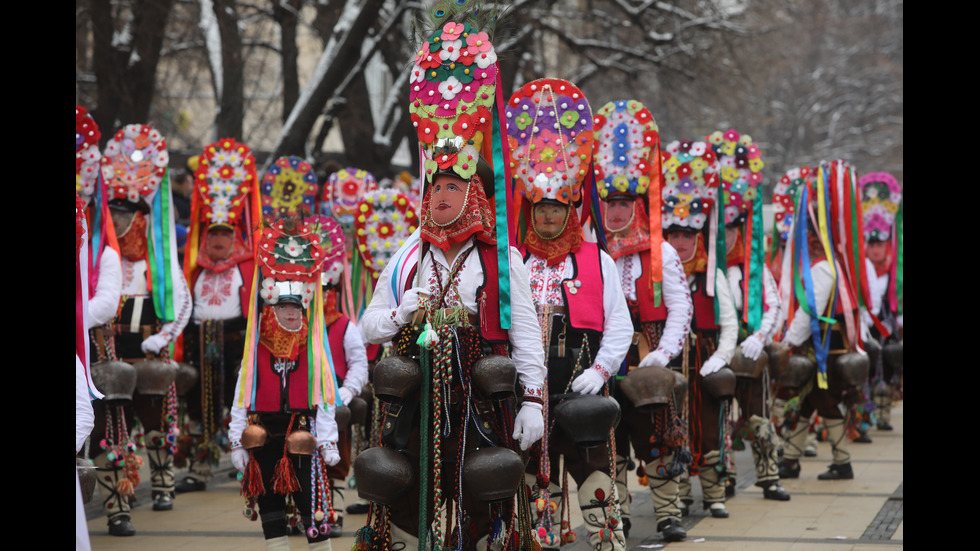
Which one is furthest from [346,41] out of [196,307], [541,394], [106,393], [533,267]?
[541,394]

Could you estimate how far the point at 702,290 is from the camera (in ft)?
26.3

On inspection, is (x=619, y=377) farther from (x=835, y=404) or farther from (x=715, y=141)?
(x=835, y=404)

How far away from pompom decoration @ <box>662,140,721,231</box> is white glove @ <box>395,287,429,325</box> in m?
3.59

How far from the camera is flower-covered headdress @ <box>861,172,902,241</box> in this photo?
12383 millimetres

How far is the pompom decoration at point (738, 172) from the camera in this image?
8727 mm

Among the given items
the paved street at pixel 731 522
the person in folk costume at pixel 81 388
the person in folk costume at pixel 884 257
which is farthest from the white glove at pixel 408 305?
the person in folk costume at pixel 884 257

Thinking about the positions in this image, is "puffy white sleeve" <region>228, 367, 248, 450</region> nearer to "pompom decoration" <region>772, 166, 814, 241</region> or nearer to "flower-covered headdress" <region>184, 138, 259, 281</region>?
"flower-covered headdress" <region>184, 138, 259, 281</region>

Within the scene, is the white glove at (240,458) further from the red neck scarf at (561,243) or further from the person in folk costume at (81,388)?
the red neck scarf at (561,243)

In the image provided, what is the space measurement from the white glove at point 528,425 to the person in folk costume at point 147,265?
3878 millimetres

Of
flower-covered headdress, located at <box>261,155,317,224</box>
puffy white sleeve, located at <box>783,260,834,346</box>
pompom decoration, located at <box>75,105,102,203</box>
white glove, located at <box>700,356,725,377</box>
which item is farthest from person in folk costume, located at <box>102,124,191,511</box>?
puffy white sleeve, located at <box>783,260,834,346</box>

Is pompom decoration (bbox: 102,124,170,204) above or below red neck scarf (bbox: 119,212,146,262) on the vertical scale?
above
